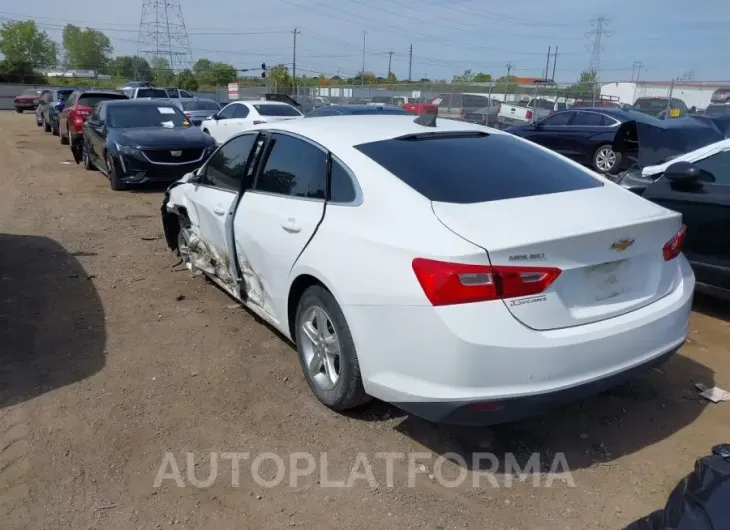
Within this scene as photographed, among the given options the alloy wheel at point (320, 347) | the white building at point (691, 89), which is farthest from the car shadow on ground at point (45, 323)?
the white building at point (691, 89)

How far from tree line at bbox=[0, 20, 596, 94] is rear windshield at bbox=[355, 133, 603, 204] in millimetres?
44602

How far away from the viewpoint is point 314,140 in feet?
12.4

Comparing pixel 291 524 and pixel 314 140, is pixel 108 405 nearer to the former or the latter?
pixel 291 524

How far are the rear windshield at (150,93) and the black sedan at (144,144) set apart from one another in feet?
46.8

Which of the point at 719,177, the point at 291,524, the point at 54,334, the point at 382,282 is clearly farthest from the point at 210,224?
the point at 719,177

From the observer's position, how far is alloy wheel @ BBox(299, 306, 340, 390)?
340 cm

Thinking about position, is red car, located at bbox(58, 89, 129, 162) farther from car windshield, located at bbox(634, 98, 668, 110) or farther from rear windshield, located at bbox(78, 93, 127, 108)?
car windshield, located at bbox(634, 98, 668, 110)

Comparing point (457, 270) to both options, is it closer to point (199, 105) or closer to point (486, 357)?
point (486, 357)

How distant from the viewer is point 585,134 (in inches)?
559

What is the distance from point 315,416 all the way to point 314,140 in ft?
5.46

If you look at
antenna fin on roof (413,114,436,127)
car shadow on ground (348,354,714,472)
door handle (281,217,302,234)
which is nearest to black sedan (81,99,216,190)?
antenna fin on roof (413,114,436,127)

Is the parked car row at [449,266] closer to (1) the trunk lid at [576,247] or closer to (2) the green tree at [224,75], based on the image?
(1) the trunk lid at [576,247]

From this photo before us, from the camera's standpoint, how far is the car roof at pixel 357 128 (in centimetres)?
366

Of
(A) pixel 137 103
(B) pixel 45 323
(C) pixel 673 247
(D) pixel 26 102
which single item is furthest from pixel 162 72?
(C) pixel 673 247
